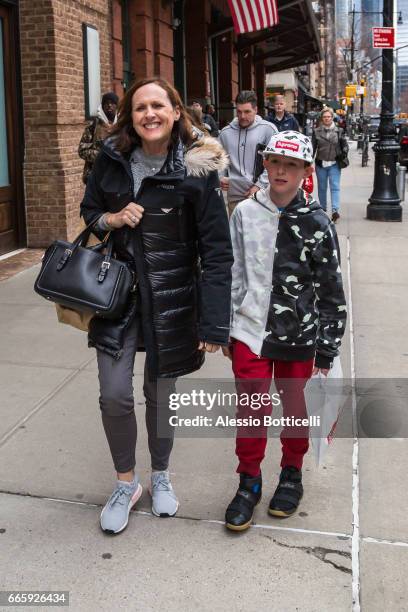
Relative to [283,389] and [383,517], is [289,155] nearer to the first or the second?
[283,389]

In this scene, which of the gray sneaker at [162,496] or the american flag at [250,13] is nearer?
the gray sneaker at [162,496]

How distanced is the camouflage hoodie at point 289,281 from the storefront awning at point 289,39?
1852 cm

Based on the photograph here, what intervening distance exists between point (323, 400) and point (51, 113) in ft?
23.8

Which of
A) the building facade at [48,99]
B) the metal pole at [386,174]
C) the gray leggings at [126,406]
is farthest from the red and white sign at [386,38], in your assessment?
the gray leggings at [126,406]

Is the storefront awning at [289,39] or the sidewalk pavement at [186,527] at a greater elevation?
the storefront awning at [289,39]

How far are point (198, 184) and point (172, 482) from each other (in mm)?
1585

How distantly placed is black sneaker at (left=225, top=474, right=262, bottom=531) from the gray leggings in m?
0.39

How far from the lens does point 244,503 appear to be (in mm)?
3383

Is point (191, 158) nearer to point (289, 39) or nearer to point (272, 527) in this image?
point (272, 527)

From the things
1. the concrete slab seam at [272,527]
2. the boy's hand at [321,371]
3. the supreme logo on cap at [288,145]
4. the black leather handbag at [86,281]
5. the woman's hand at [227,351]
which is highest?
the supreme logo on cap at [288,145]

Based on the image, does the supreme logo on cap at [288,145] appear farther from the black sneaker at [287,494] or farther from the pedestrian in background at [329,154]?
the pedestrian in background at [329,154]

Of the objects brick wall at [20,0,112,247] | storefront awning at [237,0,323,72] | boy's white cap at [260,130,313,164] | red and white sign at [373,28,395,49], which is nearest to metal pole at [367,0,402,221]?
red and white sign at [373,28,395,49]

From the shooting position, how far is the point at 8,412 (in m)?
4.69

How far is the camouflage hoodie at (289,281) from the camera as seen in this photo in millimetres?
3240
